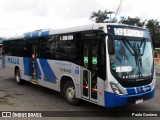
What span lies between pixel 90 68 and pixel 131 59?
1.24 metres

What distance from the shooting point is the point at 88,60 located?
7.73 m

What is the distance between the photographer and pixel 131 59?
7332mm

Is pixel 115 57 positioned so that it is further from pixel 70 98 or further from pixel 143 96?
pixel 70 98

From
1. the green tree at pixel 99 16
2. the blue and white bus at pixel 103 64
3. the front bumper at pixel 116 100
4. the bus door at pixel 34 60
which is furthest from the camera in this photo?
the green tree at pixel 99 16

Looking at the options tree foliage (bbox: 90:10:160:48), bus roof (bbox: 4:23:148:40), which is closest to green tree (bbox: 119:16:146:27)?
tree foliage (bbox: 90:10:160:48)

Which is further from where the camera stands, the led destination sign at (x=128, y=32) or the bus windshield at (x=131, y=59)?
the led destination sign at (x=128, y=32)

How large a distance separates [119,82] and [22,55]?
7.28 metres

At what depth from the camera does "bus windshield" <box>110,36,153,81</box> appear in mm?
7043

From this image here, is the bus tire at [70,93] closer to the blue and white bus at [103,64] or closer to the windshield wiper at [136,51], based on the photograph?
the blue and white bus at [103,64]

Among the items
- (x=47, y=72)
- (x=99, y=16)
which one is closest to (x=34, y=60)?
(x=47, y=72)

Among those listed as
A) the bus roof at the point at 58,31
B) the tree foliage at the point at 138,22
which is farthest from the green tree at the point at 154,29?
the bus roof at the point at 58,31

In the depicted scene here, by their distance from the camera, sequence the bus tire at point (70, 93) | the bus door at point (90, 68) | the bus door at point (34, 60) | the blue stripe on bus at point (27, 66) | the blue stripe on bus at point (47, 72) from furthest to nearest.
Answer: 1. the blue stripe on bus at point (27, 66)
2. the bus door at point (34, 60)
3. the blue stripe on bus at point (47, 72)
4. the bus tire at point (70, 93)
5. the bus door at point (90, 68)

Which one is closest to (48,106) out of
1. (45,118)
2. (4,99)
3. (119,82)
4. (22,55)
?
(45,118)

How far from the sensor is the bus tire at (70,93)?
8562 mm
